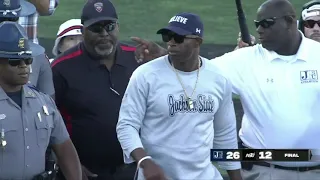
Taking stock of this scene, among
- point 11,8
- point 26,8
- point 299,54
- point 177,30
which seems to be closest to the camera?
point 177,30

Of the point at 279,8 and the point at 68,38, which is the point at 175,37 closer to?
the point at 279,8

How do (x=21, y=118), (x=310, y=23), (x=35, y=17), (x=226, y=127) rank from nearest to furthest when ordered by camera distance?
(x=21, y=118) → (x=226, y=127) → (x=35, y=17) → (x=310, y=23)

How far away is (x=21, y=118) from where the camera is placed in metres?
5.95

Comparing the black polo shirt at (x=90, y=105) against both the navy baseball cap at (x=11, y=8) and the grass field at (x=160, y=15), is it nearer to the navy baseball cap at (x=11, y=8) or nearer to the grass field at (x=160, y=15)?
the navy baseball cap at (x=11, y=8)

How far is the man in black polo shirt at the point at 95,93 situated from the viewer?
711cm

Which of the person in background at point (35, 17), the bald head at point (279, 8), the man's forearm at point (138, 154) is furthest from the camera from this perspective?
the person in background at point (35, 17)

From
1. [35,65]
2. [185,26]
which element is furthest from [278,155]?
[35,65]

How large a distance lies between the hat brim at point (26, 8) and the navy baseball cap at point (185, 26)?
124cm

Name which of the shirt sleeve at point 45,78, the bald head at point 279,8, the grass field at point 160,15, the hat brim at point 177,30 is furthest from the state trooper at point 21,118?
the grass field at point 160,15

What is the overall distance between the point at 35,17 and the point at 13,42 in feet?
5.64

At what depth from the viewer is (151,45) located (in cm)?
709

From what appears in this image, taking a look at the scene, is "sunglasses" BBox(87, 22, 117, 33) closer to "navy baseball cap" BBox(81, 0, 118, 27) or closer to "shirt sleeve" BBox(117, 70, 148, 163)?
"navy baseball cap" BBox(81, 0, 118, 27)

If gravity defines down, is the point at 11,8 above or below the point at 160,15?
above

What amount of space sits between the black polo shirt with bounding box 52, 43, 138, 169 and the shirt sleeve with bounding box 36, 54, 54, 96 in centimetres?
17
